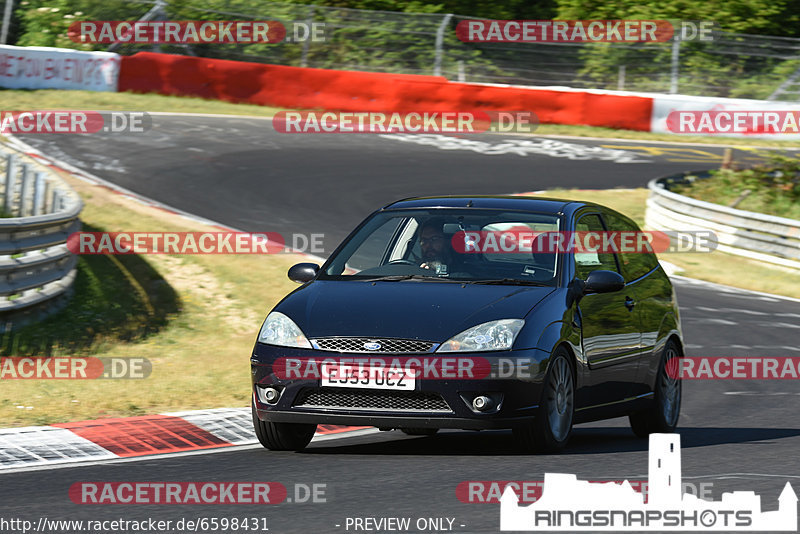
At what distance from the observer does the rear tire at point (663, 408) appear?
921cm

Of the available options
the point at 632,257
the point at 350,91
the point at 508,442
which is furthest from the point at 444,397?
the point at 350,91

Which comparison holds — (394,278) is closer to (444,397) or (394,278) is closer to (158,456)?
(444,397)

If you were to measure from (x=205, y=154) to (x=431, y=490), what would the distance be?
18647 millimetres

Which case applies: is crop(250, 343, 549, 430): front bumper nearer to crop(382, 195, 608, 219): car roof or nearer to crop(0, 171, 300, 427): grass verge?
crop(382, 195, 608, 219): car roof

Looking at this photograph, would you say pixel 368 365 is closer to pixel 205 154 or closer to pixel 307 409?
pixel 307 409

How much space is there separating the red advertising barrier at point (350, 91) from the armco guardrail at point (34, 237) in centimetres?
1432

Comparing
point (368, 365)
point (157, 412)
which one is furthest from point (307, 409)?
point (157, 412)

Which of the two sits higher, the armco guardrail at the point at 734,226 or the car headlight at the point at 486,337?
the car headlight at the point at 486,337

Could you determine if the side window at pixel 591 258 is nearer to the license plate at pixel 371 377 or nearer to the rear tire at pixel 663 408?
the rear tire at pixel 663 408

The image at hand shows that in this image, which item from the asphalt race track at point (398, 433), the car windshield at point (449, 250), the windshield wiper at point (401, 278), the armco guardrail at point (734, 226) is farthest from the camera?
the armco guardrail at point (734, 226)

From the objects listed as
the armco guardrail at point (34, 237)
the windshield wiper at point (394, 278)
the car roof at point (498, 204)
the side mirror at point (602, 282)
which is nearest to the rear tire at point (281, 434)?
the windshield wiper at point (394, 278)

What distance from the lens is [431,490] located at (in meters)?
6.43

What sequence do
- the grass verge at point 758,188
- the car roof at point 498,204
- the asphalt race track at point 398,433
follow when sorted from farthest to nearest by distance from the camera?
the grass verge at point 758,188 → the car roof at point 498,204 → the asphalt race track at point 398,433

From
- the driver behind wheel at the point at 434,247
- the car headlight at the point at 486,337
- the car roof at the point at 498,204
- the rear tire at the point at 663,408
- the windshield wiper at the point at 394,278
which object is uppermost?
the car roof at the point at 498,204
